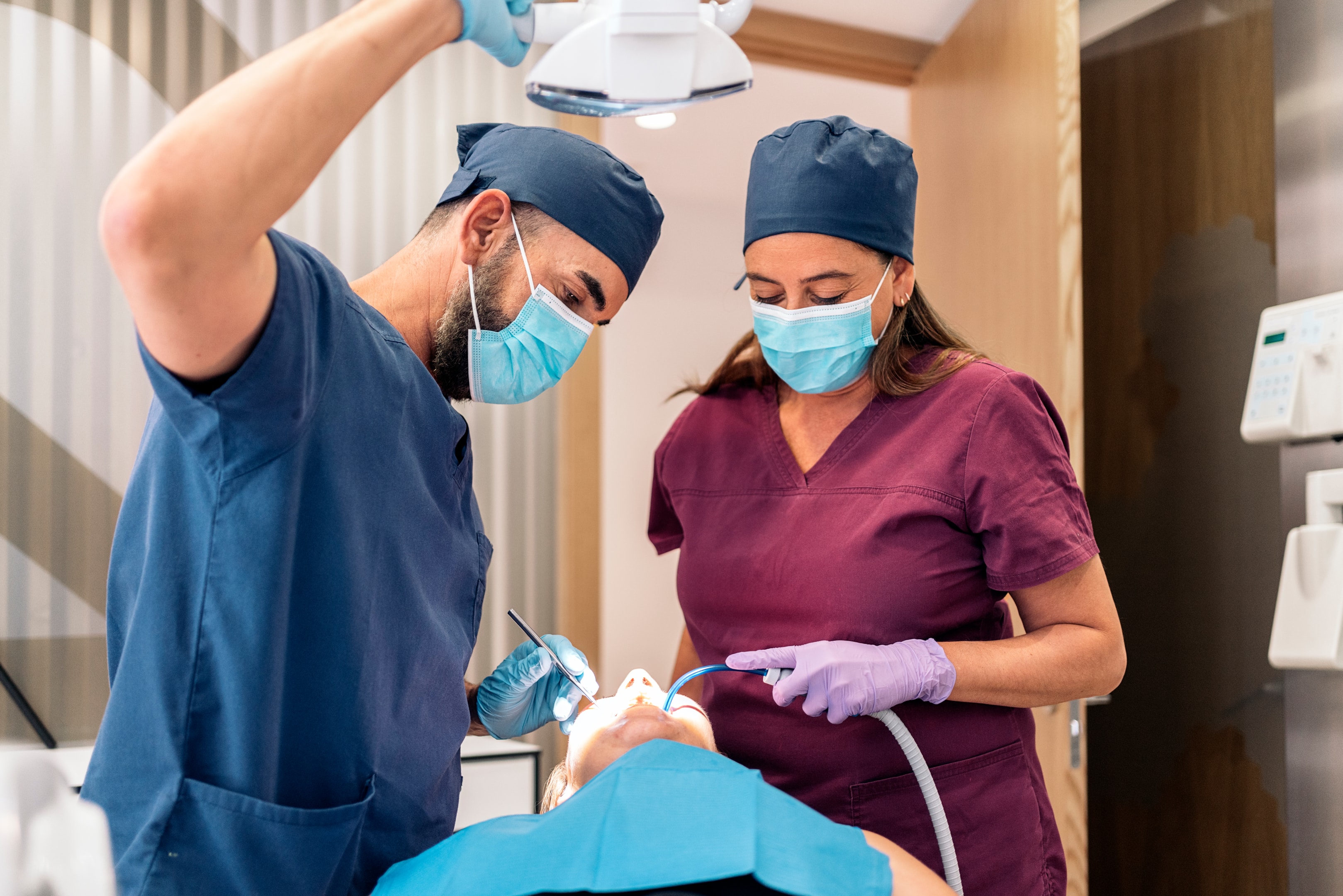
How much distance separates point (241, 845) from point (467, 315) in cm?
65

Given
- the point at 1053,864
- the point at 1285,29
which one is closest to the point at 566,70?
the point at 1053,864

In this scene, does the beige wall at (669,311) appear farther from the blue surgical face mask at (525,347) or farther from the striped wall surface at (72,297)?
the blue surgical face mask at (525,347)

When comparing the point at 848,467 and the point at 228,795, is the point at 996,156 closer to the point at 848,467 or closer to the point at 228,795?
the point at 848,467

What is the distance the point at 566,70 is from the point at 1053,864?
1215 mm

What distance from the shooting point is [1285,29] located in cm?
227

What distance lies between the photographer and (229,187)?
2.29 feet

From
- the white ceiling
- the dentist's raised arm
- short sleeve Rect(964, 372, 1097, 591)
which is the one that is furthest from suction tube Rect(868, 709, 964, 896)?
the white ceiling

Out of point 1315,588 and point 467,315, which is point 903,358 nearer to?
point 467,315

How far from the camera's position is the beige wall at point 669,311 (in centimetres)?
302

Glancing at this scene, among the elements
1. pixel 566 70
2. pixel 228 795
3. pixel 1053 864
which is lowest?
pixel 1053 864

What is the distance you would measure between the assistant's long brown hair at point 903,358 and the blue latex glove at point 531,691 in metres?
0.49

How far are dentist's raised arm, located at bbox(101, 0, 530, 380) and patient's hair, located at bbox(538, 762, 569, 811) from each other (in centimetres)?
84

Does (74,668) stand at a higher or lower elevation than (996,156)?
lower

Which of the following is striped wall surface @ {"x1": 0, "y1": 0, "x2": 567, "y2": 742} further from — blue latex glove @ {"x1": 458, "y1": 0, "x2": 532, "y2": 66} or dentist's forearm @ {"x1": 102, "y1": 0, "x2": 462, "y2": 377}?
dentist's forearm @ {"x1": 102, "y1": 0, "x2": 462, "y2": 377}
